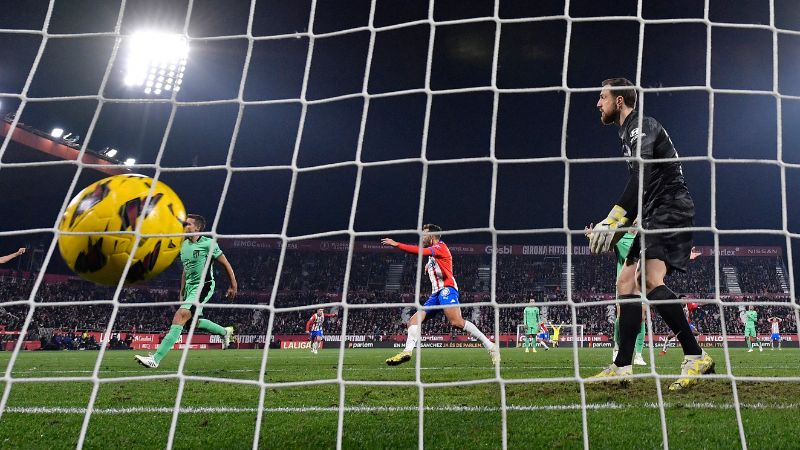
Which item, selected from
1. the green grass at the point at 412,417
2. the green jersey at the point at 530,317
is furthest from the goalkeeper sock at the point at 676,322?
the green jersey at the point at 530,317

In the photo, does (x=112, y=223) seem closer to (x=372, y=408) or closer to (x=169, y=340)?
(x=372, y=408)

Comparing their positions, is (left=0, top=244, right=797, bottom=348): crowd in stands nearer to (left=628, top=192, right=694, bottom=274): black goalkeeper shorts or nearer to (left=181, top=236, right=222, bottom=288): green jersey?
(left=181, top=236, right=222, bottom=288): green jersey

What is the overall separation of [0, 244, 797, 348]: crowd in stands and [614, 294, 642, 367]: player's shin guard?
20.1m

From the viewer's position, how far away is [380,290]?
29.7 m

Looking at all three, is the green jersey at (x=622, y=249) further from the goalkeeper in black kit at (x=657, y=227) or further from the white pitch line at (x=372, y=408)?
the white pitch line at (x=372, y=408)

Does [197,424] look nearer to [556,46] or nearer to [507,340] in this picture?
[556,46]

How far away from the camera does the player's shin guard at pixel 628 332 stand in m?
3.75

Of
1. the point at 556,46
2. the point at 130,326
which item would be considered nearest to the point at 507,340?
the point at 556,46

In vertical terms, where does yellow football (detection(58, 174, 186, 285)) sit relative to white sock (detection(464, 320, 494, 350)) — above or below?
above

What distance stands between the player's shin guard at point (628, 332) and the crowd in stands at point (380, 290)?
2007cm

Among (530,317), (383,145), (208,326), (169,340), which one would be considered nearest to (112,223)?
(169,340)

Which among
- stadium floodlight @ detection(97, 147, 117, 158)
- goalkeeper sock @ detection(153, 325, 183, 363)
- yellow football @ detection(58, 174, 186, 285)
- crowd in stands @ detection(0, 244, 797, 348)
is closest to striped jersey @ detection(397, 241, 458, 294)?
goalkeeper sock @ detection(153, 325, 183, 363)

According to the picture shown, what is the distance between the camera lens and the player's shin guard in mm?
3748

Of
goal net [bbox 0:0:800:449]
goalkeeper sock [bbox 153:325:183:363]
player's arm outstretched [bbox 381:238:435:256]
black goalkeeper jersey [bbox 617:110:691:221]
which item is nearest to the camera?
A: black goalkeeper jersey [bbox 617:110:691:221]
